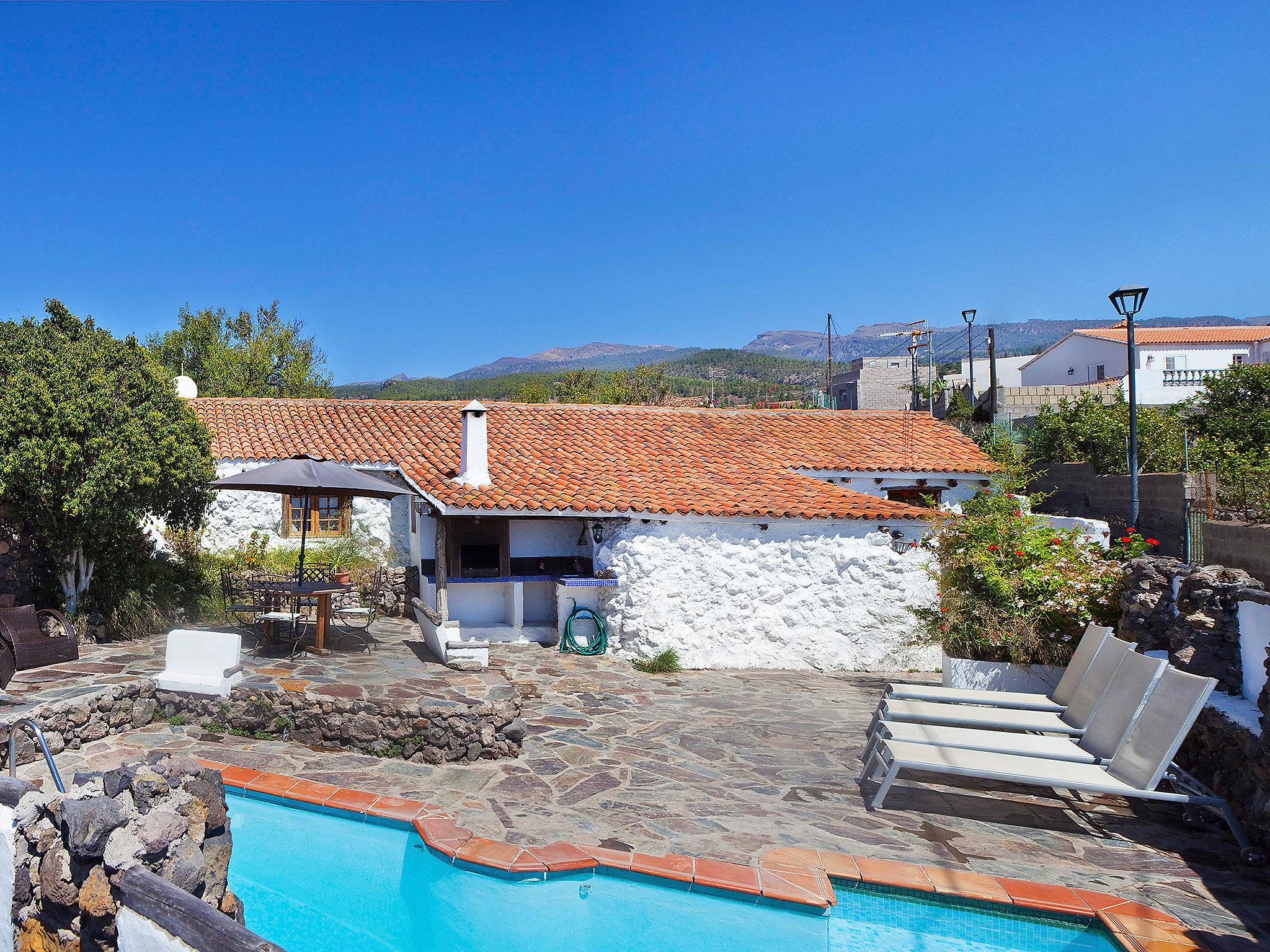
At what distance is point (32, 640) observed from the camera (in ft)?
30.4

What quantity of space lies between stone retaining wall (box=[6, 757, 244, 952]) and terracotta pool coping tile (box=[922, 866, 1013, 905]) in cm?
422

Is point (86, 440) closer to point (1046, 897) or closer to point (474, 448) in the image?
point (474, 448)

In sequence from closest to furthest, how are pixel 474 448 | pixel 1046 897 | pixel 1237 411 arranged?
pixel 1046 897
pixel 474 448
pixel 1237 411

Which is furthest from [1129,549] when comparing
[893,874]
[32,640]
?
[32,640]

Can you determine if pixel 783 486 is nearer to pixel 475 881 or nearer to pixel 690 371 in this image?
pixel 475 881

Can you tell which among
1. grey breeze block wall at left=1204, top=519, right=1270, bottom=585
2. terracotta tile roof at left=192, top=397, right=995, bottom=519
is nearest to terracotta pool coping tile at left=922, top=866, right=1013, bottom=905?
grey breeze block wall at left=1204, top=519, right=1270, bottom=585

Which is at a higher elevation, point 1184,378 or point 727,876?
point 1184,378

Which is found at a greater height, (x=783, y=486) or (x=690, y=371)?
(x=690, y=371)

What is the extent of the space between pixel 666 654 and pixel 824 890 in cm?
728

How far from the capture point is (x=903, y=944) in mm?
4922

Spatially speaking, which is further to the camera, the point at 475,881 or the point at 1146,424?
the point at 1146,424

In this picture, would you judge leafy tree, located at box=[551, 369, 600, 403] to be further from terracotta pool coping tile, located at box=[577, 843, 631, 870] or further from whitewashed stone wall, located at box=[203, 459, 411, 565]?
terracotta pool coping tile, located at box=[577, 843, 631, 870]

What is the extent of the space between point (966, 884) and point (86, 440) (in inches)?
424

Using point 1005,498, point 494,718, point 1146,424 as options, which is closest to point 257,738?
point 494,718
